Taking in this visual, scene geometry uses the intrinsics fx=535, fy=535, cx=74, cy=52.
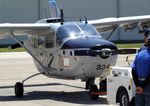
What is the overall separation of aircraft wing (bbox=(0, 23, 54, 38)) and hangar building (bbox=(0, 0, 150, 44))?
34.9 meters

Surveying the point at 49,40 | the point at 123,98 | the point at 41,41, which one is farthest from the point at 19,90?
the point at 123,98

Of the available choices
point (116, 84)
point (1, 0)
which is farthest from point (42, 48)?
point (1, 0)

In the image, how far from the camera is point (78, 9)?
55.7 m

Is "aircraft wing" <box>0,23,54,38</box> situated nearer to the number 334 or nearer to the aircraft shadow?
the aircraft shadow

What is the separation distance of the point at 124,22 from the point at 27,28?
11.6ft

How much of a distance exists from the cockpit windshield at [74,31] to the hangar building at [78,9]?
3661 centimetres

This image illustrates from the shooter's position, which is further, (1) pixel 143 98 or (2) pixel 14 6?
(2) pixel 14 6

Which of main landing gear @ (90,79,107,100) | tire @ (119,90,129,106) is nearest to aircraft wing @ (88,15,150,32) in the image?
A: main landing gear @ (90,79,107,100)

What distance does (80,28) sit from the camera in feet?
51.7

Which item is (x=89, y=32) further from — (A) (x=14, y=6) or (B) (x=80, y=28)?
(A) (x=14, y=6)

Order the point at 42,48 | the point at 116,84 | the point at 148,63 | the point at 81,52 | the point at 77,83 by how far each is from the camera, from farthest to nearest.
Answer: the point at 77,83
the point at 42,48
the point at 81,52
the point at 116,84
the point at 148,63

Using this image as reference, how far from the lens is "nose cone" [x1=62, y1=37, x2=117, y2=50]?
14345mm

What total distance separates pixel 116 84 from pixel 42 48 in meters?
5.94

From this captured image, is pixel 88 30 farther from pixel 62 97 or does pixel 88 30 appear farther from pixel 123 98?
pixel 123 98
